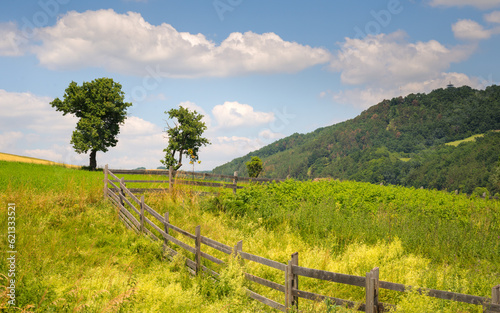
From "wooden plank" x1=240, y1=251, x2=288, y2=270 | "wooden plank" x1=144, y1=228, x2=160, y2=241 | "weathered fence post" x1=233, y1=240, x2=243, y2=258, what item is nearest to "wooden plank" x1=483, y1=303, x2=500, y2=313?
"wooden plank" x1=240, y1=251, x2=288, y2=270

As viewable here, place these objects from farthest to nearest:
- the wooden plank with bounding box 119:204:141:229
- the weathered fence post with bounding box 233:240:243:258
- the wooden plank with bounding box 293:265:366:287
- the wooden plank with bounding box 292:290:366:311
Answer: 1. the wooden plank with bounding box 119:204:141:229
2. the weathered fence post with bounding box 233:240:243:258
3. the wooden plank with bounding box 292:290:366:311
4. the wooden plank with bounding box 293:265:366:287

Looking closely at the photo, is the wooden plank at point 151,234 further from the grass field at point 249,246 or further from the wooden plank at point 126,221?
the wooden plank at point 126,221

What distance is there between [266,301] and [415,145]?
164m

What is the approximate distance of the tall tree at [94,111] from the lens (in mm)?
36219

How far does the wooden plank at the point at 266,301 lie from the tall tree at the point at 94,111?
1352 inches

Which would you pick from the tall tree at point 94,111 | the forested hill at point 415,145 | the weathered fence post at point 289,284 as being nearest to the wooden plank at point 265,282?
the weathered fence post at point 289,284

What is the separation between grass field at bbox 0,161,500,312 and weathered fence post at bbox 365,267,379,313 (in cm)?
39

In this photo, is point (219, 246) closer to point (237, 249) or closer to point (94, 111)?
point (237, 249)

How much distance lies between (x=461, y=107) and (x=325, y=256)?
185m

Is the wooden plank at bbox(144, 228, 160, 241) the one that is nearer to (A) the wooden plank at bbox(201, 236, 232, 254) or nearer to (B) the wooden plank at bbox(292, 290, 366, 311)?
(A) the wooden plank at bbox(201, 236, 232, 254)

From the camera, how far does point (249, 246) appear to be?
9828mm

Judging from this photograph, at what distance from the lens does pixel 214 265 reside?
8203 mm

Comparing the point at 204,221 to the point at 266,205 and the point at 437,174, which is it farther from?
the point at 437,174

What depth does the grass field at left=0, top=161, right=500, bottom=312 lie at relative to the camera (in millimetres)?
5895
